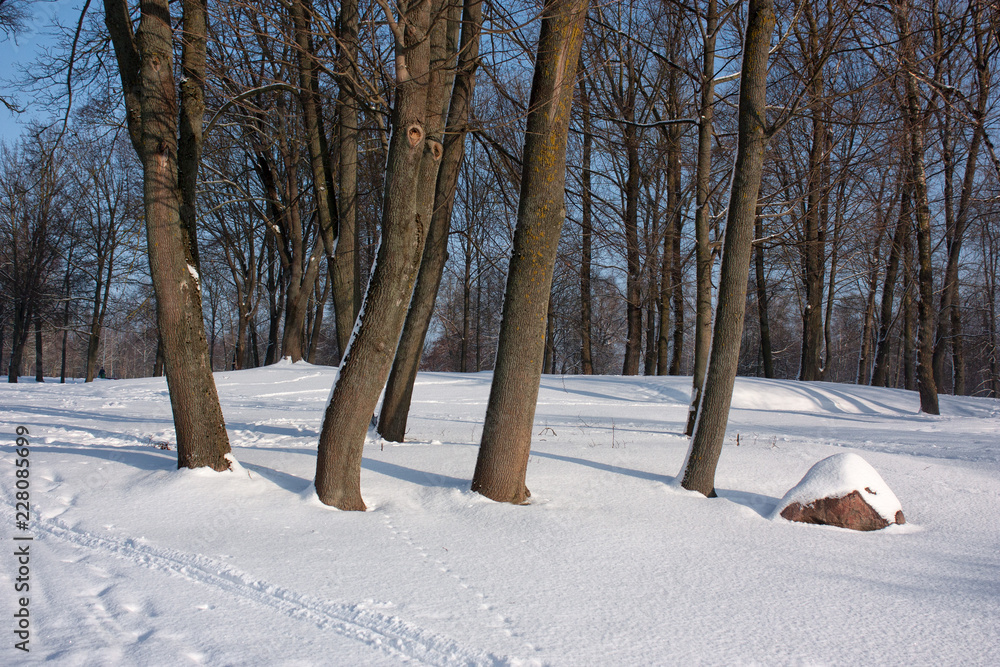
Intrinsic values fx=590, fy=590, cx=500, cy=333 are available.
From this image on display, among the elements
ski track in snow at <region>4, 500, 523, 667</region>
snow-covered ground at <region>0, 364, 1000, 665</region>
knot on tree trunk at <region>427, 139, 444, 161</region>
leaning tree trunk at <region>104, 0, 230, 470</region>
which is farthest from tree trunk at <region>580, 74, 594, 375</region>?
ski track in snow at <region>4, 500, 523, 667</region>

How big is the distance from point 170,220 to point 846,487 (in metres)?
5.86

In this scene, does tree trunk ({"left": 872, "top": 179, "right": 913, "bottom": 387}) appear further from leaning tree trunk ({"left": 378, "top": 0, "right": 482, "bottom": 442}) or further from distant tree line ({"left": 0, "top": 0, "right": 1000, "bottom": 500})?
leaning tree trunk ({"left": 378, "top": 0, "right": 482, "bottom": 442})

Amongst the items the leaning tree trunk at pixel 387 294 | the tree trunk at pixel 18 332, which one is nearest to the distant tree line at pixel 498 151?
the leaning tree trunk at pixel 387 294

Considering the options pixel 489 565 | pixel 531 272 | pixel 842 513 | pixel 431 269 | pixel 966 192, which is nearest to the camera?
pixel 489 565

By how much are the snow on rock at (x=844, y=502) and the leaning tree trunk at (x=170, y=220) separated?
4733mm

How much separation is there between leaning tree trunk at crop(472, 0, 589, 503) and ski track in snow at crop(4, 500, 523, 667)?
1959 mm

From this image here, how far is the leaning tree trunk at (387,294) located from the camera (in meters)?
4.42

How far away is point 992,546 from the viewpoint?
13.6 feet

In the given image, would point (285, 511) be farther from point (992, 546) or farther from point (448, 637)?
point (992, 546)

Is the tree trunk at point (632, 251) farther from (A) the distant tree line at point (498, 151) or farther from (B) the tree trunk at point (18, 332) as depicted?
(B) the tree trunk at point (18, 332)

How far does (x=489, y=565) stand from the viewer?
3514 millimetres

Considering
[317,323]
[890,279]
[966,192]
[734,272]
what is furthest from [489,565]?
[890,279]

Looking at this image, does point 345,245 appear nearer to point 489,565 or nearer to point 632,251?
point 632,251

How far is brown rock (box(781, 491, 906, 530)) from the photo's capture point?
4539 millimetres
